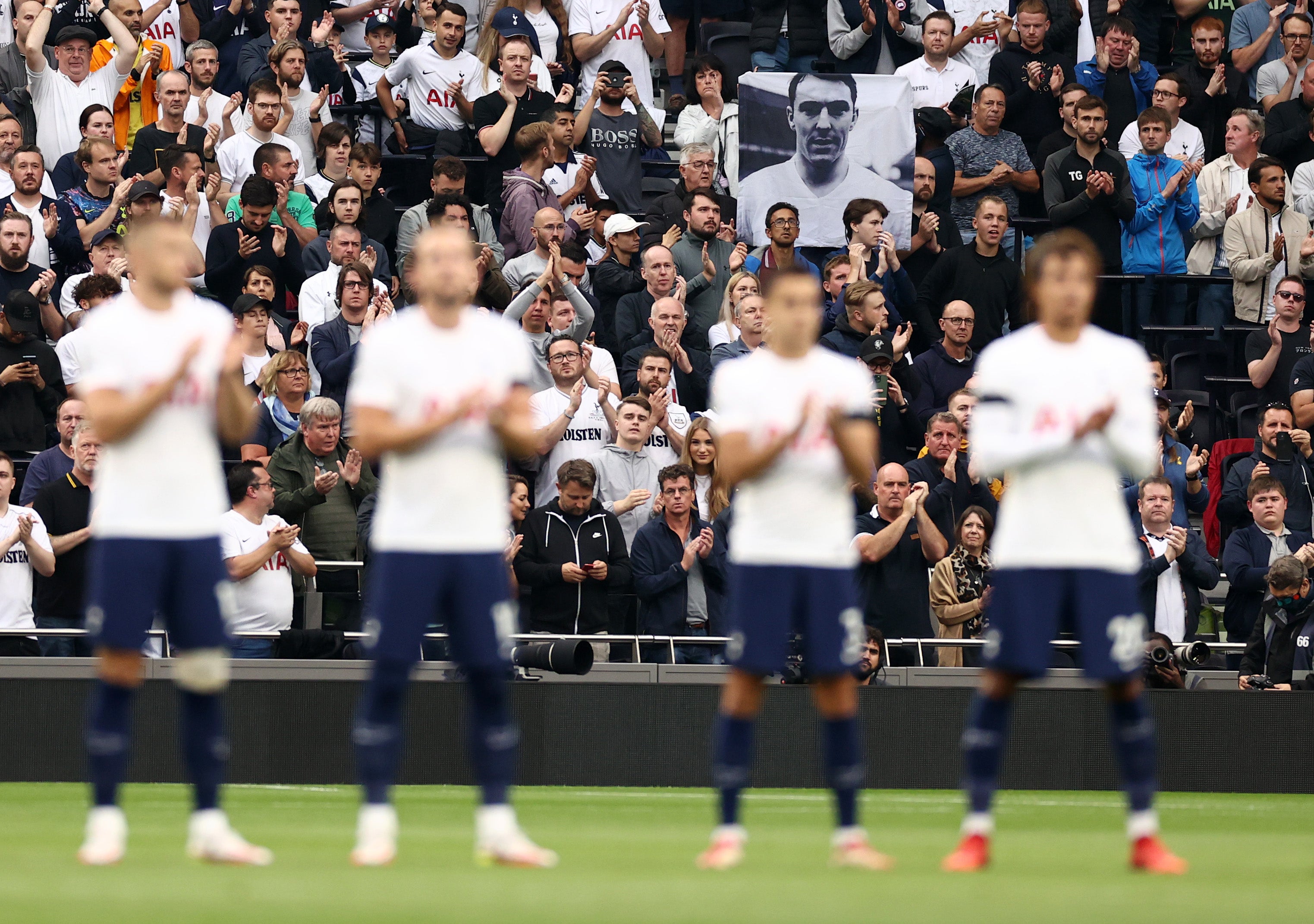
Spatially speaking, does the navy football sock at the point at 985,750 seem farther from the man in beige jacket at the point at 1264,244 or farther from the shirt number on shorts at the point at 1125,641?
the man in beige jacket at the point at 1264,244

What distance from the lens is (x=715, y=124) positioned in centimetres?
1755

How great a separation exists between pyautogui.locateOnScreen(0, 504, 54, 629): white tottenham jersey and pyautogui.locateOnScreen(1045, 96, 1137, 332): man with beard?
9.09m

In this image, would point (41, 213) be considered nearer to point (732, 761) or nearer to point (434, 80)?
point (434, 80)

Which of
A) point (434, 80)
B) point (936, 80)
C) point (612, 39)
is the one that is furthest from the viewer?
point (612, 39)

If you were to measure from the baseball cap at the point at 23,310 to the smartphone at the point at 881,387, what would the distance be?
6274mm

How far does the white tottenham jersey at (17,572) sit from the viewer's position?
1198cm

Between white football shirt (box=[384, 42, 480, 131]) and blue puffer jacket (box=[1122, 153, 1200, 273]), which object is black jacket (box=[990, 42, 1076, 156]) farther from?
white football shirt (box=[384, 42, 480, 131])

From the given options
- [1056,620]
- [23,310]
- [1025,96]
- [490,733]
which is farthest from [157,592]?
[1025,96]

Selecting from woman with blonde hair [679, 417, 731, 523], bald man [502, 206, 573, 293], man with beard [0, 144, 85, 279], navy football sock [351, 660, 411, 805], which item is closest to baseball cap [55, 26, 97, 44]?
man with beard [0, 144, 85, 279]

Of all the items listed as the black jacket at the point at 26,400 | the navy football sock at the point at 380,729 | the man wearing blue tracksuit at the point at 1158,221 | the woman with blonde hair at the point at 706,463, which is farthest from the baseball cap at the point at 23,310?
the man wearing blue tracksuit at the point at 1158,221

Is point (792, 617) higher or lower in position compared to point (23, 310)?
lower

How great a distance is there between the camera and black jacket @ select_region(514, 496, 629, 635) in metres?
12.5

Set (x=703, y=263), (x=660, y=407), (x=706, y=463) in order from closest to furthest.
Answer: (x=706, y=463) → (x=660, y=407) → (x=703, y=263)

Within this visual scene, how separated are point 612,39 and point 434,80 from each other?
197 centimetres
